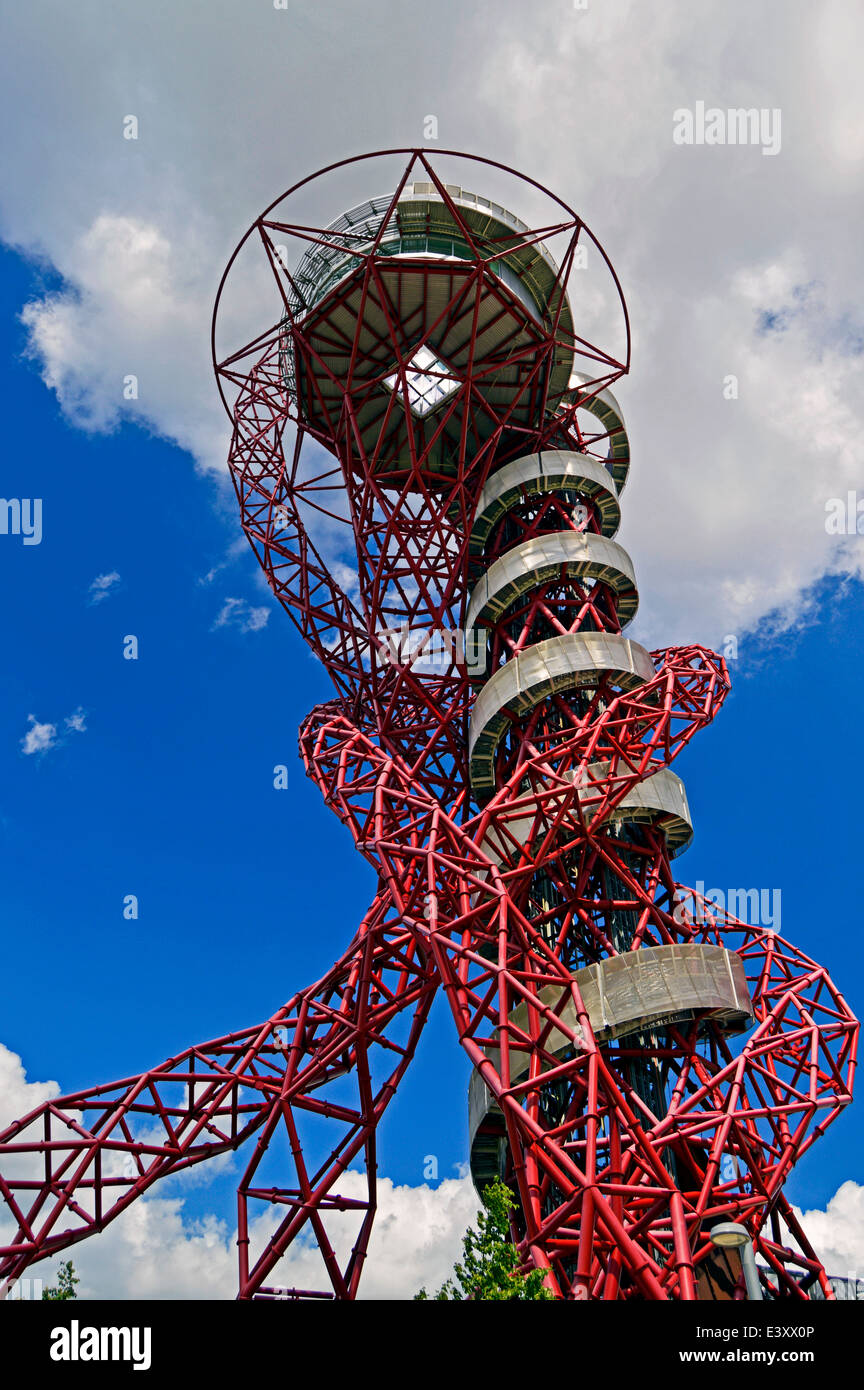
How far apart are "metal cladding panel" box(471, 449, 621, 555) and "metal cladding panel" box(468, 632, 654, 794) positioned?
8.43m

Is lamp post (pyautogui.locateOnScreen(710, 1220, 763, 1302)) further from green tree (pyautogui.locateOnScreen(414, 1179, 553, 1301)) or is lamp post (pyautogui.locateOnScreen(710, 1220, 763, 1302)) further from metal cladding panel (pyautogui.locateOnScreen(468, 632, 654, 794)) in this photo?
metal cladding panel (pyautogui.locateOnScreen(468, 632, 654, 794))

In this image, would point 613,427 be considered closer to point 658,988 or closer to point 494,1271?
point 658,988

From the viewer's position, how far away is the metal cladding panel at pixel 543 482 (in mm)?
43031

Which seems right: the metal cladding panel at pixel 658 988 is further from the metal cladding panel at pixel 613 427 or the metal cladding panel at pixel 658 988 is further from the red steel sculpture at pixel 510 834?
the metal cladding panel at pixel 613 427

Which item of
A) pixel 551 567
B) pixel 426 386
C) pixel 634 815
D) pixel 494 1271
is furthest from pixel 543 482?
pixel 494 1271

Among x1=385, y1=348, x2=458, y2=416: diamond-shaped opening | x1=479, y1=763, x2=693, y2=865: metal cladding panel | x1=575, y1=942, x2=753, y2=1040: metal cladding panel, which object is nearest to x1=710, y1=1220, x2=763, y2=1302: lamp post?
x1=575, y1=942, x2=753, y2=1040: metal cladding panel

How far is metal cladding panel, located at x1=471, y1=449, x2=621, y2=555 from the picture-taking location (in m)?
43.0

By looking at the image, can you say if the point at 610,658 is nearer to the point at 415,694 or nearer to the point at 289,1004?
the point at 415,694

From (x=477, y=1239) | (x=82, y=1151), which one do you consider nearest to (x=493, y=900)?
(x=477, y=1239)

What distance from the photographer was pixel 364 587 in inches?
1676

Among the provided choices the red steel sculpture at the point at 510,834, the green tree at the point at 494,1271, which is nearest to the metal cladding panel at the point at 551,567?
the red steel sculpture at the point at 510,834

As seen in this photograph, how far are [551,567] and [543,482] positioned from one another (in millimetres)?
4976

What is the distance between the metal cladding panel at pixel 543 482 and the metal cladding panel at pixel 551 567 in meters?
2.87
